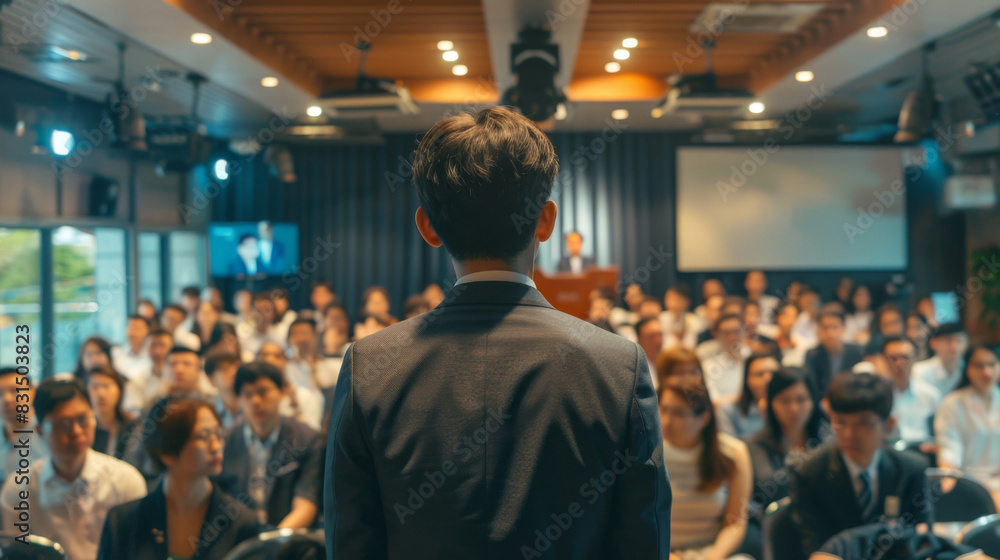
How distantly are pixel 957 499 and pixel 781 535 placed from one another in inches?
30.9

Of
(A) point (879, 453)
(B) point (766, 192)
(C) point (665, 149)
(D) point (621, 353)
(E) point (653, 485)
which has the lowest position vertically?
(A) point (879, 453)

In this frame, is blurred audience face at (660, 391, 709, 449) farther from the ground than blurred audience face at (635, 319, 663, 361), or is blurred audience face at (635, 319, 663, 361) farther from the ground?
blurred audience face at (635, 319, 663, 361)

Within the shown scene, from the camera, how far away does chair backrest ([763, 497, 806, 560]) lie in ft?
7.47

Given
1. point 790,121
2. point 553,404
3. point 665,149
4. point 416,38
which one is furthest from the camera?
point 665,149

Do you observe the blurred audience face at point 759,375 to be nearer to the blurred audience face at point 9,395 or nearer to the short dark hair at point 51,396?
the short dark hair at point 51,396

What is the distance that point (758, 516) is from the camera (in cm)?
261

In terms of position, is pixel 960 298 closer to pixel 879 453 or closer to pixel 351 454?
pixel 879 453

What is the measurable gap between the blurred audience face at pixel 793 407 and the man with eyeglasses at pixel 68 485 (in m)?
2.54

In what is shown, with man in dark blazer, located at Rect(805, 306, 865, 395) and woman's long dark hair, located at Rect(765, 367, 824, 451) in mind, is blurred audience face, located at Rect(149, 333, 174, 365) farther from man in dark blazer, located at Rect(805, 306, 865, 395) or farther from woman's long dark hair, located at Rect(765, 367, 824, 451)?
man in dark blazer, located at Rect(805, 306, 865, 395)

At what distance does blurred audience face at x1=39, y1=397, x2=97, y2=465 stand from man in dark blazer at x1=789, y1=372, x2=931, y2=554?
254cm

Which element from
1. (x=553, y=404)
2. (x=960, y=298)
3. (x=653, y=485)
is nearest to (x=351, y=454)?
(x=553, y=404)

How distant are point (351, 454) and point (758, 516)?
2195 mm

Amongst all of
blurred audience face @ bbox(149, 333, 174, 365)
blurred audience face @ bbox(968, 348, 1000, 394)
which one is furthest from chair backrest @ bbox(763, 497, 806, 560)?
blurred audience face @ bbox(149, 333, 174, 365)

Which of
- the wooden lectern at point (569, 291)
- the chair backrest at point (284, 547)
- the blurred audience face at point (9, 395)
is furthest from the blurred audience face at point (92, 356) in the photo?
the wooden lectern at point (569, 291)
